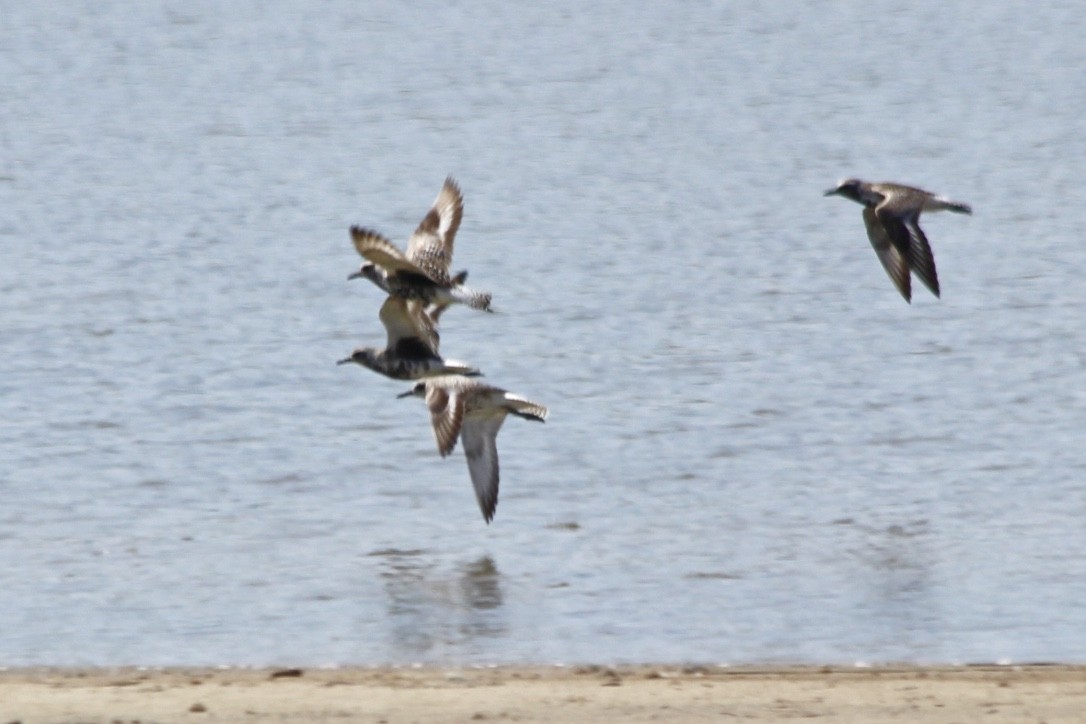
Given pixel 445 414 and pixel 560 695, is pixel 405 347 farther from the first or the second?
A: pixel 560 695

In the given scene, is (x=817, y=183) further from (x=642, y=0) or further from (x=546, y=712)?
(x=642, y=0)

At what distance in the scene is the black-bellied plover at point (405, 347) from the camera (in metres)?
10.8

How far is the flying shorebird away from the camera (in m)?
10.0

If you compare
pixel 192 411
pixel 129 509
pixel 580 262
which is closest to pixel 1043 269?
pixel 580 262

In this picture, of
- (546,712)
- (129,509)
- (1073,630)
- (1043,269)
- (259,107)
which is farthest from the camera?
(259,107)

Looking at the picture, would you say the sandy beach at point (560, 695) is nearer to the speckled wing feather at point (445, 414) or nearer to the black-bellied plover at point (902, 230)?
the speckled wing feather at point (445, 414)

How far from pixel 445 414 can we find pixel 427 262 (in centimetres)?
156

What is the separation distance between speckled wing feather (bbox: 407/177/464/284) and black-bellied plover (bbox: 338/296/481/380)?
219 millimetres

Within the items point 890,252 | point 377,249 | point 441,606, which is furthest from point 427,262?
point 441,606

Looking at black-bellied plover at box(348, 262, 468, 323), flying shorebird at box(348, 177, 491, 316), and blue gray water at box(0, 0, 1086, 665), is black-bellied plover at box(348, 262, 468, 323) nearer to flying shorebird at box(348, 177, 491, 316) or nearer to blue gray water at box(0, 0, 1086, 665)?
flying shorebird at box(348, 177, 491, 316)

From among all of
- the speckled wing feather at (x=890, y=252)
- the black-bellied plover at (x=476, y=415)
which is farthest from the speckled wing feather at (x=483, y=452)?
the speckled wing feather at (x=890, y=252)

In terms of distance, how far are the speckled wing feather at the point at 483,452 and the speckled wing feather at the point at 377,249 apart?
0.80m

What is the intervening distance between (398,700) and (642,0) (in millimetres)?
28483

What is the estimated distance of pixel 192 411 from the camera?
12.0m
